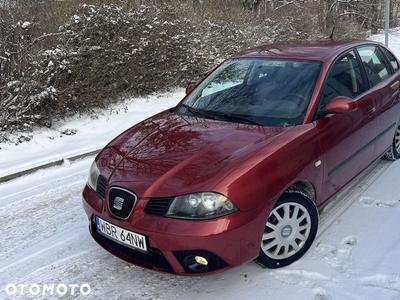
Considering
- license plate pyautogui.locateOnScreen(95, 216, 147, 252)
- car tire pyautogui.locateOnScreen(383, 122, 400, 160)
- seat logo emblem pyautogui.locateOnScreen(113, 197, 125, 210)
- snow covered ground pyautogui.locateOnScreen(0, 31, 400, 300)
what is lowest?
snow covered ground pyautogui.locateOnScreen(0, 31, 400, 300)

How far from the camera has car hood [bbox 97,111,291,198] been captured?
8.83 feet

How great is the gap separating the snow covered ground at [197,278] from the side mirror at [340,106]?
1014 mm

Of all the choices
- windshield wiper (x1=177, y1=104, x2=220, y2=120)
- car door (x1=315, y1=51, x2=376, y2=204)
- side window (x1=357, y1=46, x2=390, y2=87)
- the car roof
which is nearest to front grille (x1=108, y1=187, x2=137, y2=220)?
windshield wiper (x1=177, y1=104, x2=220, y2=120)

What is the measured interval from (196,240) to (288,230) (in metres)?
0.82

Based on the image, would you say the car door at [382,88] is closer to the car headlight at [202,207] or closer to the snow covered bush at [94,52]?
the car headlight at [202,207]

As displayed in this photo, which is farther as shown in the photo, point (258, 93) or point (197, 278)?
point (258, 93)

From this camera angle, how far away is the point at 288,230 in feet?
9.89

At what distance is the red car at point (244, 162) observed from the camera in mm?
2611

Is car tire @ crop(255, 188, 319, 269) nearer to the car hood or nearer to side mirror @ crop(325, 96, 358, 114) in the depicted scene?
the car hood

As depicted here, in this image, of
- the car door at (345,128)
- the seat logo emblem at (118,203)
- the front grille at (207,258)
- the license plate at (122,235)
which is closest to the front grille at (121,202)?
the seat logo emblem at (118,203)

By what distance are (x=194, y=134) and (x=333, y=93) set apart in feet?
4.27

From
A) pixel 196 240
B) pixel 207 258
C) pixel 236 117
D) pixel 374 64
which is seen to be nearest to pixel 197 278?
pixel 207 258

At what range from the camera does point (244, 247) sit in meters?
2.67

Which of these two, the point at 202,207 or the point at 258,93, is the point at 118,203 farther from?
the point at 258,93
